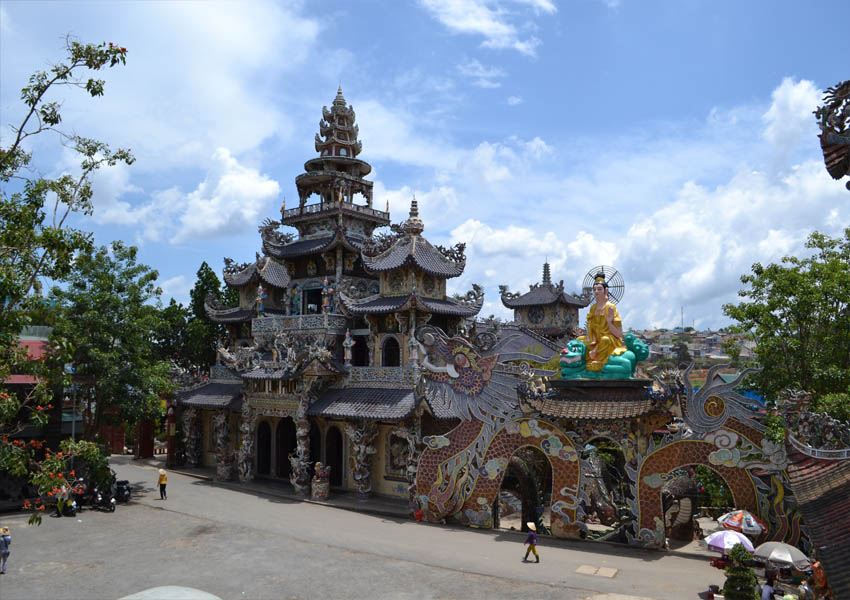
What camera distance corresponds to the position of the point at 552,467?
1852 cm

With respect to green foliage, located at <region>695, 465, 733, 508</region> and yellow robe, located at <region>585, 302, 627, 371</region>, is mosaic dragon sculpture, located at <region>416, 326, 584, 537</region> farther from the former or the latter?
green foliage, located at <region>695, 465, 733, 508</region>

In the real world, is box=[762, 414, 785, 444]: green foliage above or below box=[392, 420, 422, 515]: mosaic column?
above

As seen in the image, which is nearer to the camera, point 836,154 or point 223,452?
point 836,154

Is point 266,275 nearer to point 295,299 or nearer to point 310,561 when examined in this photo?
point 295,299

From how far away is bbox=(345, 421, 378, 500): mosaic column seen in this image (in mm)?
23719

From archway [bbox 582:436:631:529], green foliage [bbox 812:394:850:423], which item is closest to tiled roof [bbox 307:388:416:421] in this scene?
archway [bbox 582:436:631:529]

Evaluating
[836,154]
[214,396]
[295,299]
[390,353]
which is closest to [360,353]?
[390,353]

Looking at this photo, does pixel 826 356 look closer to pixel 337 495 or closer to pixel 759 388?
pixel 759 388

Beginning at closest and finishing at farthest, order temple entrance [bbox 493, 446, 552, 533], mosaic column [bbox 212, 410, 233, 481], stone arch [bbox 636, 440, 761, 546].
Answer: stone arch [bbox 636, 440, 761, 546]
temple entrance [bbox 493, 446, 552, 533]
mosaic column [bbox 212, 410, 233, 481]

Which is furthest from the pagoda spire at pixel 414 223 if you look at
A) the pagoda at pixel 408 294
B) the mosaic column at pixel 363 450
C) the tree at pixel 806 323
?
the tree at pixel 806 323

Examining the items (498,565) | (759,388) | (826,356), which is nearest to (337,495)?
(498,565)

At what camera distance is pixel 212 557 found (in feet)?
55.1

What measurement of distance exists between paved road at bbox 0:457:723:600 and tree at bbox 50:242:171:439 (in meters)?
4.75

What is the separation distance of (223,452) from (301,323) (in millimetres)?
6915
